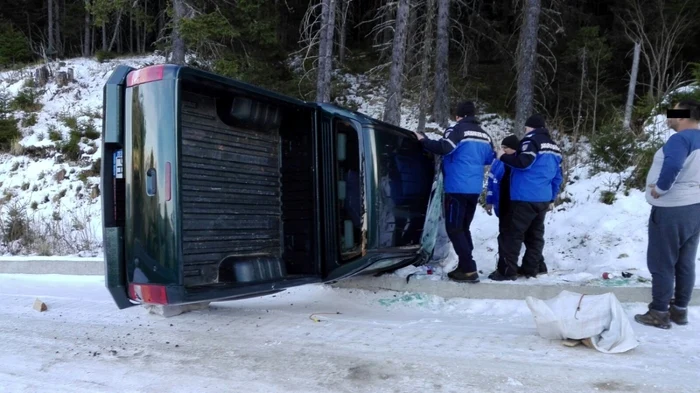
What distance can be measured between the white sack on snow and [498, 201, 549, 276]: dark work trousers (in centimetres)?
148

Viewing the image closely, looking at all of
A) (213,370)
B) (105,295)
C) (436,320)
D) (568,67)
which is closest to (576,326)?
(436,320)

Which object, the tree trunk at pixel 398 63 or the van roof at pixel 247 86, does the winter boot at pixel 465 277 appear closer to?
the van roof at pixel 247 86

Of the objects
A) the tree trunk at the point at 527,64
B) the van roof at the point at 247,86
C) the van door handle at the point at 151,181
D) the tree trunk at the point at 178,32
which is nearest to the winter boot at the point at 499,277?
the van roof at the point at 247,86

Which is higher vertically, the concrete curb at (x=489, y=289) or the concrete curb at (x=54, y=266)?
the concrete curb at (x=54, y=266)

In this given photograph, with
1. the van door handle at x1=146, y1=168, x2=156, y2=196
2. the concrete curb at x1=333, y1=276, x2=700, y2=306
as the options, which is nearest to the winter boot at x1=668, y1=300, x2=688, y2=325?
the concrete curb at x1=333, y1=276, x2=700, y2=306

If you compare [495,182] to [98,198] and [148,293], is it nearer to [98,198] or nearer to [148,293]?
[148,293]

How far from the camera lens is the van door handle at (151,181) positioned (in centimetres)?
331

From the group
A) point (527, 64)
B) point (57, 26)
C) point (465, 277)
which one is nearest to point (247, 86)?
point (465, 277)

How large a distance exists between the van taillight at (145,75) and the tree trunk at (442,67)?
10.9m

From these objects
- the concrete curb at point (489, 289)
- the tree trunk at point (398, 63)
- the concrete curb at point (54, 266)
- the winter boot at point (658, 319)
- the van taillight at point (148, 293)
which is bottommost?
the winter boot at point (658, 319)

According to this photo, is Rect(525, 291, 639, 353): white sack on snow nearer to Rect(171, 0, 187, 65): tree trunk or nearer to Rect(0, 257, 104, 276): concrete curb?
Rect(0, 257, 104, 276): concrete curb

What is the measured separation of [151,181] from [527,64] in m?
10.4

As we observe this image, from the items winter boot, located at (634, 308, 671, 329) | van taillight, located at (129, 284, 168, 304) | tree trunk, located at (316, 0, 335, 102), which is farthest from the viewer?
tree trunk, located at (316, 0, 335, 102)

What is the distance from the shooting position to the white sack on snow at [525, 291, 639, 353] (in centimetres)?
350
